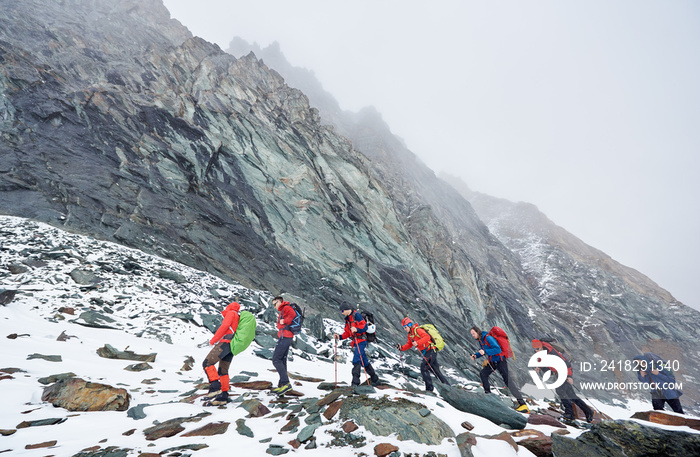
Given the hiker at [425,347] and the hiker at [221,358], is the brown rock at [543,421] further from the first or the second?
the hiker at [221,358]

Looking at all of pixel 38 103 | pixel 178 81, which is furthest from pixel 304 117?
pixel 38 103

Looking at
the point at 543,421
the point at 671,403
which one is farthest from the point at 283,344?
the point at 671,403

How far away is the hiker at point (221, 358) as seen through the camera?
20.3ft

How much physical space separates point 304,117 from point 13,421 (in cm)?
3418

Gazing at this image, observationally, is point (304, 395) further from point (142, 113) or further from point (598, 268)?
point (598, 268)

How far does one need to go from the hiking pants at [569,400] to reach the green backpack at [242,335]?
26.5ft

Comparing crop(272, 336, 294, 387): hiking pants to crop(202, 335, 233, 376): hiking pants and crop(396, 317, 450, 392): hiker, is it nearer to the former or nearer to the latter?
crop(202, 335, 233, 376): hiking pants

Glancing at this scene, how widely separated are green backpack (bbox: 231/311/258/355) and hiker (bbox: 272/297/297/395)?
654mm

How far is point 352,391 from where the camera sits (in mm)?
6246

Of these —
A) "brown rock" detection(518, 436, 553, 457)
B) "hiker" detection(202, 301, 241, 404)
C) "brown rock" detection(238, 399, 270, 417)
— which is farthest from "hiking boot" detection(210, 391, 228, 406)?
"brown rock" detection(518, 436, 553, 457)

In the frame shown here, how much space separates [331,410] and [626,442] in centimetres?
429

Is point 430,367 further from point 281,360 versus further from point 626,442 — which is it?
point 626,442

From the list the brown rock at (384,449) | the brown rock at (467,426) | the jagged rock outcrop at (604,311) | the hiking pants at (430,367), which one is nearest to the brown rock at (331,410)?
the brown rock at (384,449)

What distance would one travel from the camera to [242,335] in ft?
21.4
